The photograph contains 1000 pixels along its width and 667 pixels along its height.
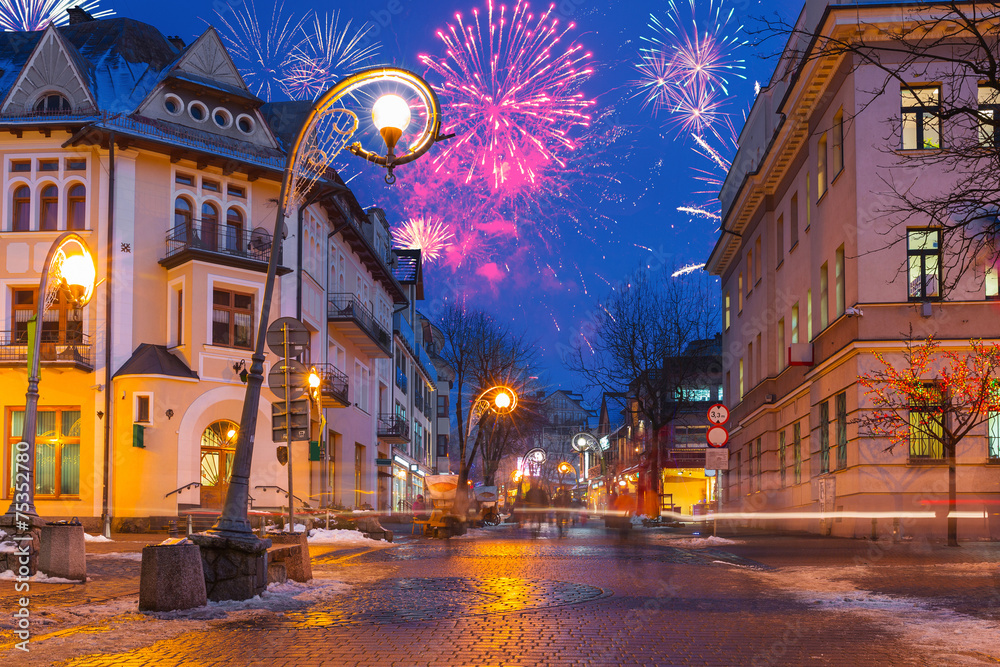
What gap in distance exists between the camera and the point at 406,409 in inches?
2470

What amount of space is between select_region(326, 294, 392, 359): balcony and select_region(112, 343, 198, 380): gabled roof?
9163 millimetres

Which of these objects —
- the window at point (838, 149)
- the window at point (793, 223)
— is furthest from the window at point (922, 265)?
the window at point (793, 223)

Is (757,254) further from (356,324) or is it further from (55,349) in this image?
(55,349)

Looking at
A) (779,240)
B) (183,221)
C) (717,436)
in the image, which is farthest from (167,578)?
(779,240)

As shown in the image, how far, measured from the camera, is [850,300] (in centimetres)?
2545

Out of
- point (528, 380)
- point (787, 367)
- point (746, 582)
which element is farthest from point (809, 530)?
point (528, 380)

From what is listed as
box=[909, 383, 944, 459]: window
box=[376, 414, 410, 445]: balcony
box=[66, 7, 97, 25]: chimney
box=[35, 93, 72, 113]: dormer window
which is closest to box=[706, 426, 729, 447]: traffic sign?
box=[909, 383, 944, 459]: window

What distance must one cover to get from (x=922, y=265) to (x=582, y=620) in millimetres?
18176

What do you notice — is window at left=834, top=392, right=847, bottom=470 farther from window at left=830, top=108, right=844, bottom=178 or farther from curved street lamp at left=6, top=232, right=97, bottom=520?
curved street lamp at left=6, top=232, right=97, bottom=520

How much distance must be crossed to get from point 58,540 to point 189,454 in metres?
20.3

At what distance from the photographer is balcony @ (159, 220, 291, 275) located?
111ft

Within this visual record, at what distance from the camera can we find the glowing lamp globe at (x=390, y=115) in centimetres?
1171

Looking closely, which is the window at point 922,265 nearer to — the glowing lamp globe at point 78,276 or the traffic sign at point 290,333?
the traffic sign at point 290,333

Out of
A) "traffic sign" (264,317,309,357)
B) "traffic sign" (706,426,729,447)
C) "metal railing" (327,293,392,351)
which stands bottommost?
"traffic sign" (706,426,729,447)
